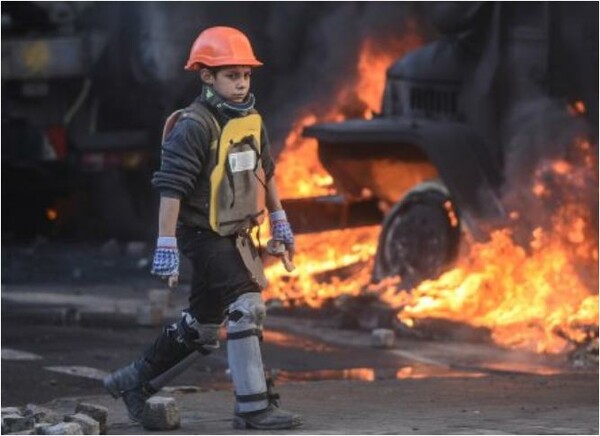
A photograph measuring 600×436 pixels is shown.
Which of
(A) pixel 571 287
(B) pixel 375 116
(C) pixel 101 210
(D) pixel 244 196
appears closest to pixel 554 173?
(A) pixel 571 287

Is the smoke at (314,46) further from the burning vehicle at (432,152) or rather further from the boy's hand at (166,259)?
the boy's hand at (166,259)

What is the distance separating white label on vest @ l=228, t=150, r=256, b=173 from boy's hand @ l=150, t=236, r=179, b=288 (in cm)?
42

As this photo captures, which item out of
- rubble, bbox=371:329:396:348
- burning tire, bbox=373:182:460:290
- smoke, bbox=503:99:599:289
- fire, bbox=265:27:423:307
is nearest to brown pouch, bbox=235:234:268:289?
rubble, bbox=371:329:396:348

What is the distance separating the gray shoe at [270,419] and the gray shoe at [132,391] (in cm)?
42

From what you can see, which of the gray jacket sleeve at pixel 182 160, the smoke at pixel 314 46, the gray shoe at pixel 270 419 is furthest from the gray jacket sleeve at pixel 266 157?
the smoke at pixel 314 46

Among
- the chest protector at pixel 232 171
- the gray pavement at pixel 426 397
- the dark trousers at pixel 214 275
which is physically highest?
the chest protector at pixel 232 171

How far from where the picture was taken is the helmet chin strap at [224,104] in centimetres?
770

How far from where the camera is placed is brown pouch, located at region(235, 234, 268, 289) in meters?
7.71

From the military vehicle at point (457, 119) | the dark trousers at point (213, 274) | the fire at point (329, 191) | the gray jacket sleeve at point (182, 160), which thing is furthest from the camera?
the fire at point (329, 191)

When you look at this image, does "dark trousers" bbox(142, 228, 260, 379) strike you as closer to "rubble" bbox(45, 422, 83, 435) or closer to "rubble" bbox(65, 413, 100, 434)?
"rubble" bbox(65, 413, 100, 434)

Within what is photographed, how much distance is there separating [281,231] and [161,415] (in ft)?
2.89

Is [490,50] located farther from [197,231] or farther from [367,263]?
[197,231]

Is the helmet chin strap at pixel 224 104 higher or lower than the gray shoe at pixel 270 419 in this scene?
higher

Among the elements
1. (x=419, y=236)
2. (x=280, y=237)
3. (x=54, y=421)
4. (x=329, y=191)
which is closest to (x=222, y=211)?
(x=280, y=237)
